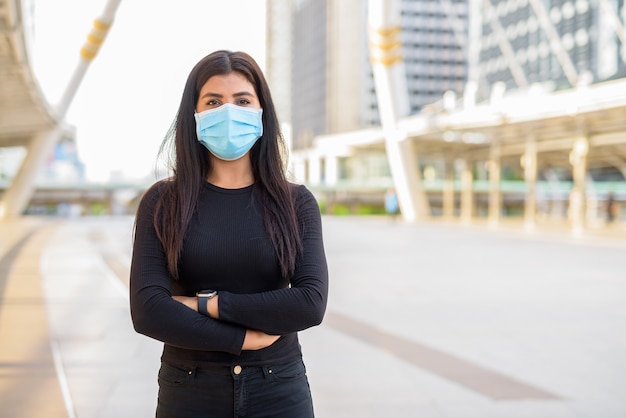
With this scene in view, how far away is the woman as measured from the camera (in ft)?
6.65

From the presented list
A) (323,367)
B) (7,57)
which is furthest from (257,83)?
(7,57)

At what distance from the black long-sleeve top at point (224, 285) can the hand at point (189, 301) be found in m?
0.03

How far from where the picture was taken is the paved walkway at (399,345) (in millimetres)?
4488

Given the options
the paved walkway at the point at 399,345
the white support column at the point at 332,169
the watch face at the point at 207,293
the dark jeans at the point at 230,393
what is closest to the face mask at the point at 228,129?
the watch face at the point at 207,293

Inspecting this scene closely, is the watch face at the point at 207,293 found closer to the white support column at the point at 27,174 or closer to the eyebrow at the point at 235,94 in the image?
the eyebrow at the point at 235,94

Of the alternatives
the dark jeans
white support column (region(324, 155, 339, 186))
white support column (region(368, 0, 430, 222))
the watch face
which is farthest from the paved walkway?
white support column (region(324, 155, 339, 186))

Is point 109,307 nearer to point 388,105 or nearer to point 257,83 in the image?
point 257,83


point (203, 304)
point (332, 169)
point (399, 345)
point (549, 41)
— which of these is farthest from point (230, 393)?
point (549, 41)

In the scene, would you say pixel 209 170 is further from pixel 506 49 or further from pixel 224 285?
pixel 506 49

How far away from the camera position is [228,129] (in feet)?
6.95

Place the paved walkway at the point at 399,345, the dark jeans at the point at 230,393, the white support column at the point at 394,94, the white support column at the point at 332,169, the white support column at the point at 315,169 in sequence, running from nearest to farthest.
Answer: the dark jeans at the point at 230,393
the paved walkway at the point at 399,345
the white support column at the point at 394,94
the white support column at the point at 332,169
the white support column at the point at 315,169

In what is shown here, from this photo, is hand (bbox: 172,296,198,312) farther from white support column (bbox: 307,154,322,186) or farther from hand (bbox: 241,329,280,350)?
white support column (bbox: 307,154,322,186)

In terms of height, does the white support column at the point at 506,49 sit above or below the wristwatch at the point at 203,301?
above

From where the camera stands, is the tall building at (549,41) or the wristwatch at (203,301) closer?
the wristwatch at (203,301)
